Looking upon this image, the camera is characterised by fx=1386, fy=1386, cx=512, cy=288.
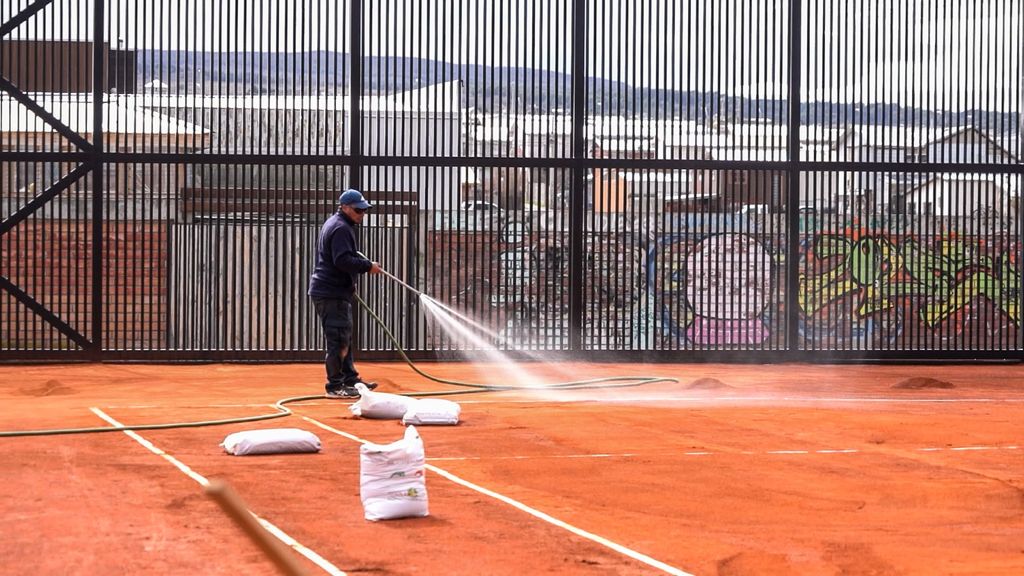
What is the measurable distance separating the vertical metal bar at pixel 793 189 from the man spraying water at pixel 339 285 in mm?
9303

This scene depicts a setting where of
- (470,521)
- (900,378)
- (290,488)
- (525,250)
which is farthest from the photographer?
(525,250)

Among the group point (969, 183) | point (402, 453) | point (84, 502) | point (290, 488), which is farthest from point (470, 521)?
point (969, 183)

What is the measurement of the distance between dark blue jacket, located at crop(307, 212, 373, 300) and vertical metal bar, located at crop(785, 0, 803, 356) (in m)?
9.34

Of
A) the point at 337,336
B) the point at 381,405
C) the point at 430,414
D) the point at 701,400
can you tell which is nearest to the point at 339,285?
the point at 337,336

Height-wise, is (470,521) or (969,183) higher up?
(969,183)

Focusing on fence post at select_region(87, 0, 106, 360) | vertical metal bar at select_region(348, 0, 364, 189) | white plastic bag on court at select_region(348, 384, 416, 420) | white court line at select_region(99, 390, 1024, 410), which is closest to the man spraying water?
white court line at select_region(99, 390, 1024, 410)

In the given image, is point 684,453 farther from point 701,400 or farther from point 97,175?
point 97,175

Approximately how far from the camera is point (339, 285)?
584 inches

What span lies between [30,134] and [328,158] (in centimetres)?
446

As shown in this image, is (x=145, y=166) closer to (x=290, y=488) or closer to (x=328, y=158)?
(x=328, y=158)

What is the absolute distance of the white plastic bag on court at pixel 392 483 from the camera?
7719mm

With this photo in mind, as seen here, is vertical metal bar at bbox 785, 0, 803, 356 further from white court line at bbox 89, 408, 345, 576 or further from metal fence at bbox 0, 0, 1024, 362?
white court line at bbox 89, 408, 345, 576

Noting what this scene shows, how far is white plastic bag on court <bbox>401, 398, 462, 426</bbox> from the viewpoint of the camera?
1230cm

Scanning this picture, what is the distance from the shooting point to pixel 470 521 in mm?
7746
